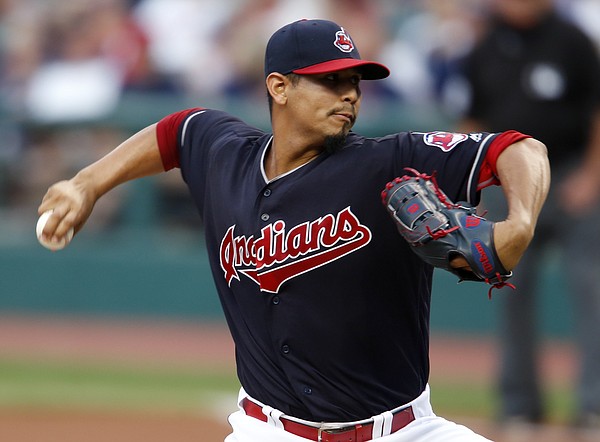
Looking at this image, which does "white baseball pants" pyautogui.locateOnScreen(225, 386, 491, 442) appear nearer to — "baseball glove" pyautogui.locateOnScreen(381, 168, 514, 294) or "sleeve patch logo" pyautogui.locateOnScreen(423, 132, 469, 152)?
"baseball glove" pyautogui.locateOnScreen(381, 168, 514, 294)

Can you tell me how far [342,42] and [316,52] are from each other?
0.09 m

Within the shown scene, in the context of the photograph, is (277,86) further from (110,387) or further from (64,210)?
(110,387)

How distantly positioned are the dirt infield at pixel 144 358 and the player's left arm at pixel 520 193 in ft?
12.5

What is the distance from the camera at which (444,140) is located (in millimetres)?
3580

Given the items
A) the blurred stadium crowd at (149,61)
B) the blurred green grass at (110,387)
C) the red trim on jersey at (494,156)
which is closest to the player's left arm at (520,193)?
the red trim on jersey at (494,156)

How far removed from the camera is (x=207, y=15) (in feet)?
37.3

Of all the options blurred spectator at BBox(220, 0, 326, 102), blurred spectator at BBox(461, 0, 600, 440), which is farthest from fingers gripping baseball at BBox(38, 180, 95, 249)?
blurred spectator at BBox(220, 0, 326, 102)

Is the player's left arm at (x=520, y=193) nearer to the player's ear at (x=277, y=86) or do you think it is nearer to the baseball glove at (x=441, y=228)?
the baseball glove at (x=441, y=228)

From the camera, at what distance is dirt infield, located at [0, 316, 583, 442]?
7.10 metres

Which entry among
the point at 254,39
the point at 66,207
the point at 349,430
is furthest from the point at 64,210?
the point at 254,39

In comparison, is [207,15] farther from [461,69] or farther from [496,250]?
[496,250]

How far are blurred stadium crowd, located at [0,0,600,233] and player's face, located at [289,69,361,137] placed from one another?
6.28 metres

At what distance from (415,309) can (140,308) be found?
7.18 m

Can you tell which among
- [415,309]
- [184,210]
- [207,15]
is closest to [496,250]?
[415,309]
